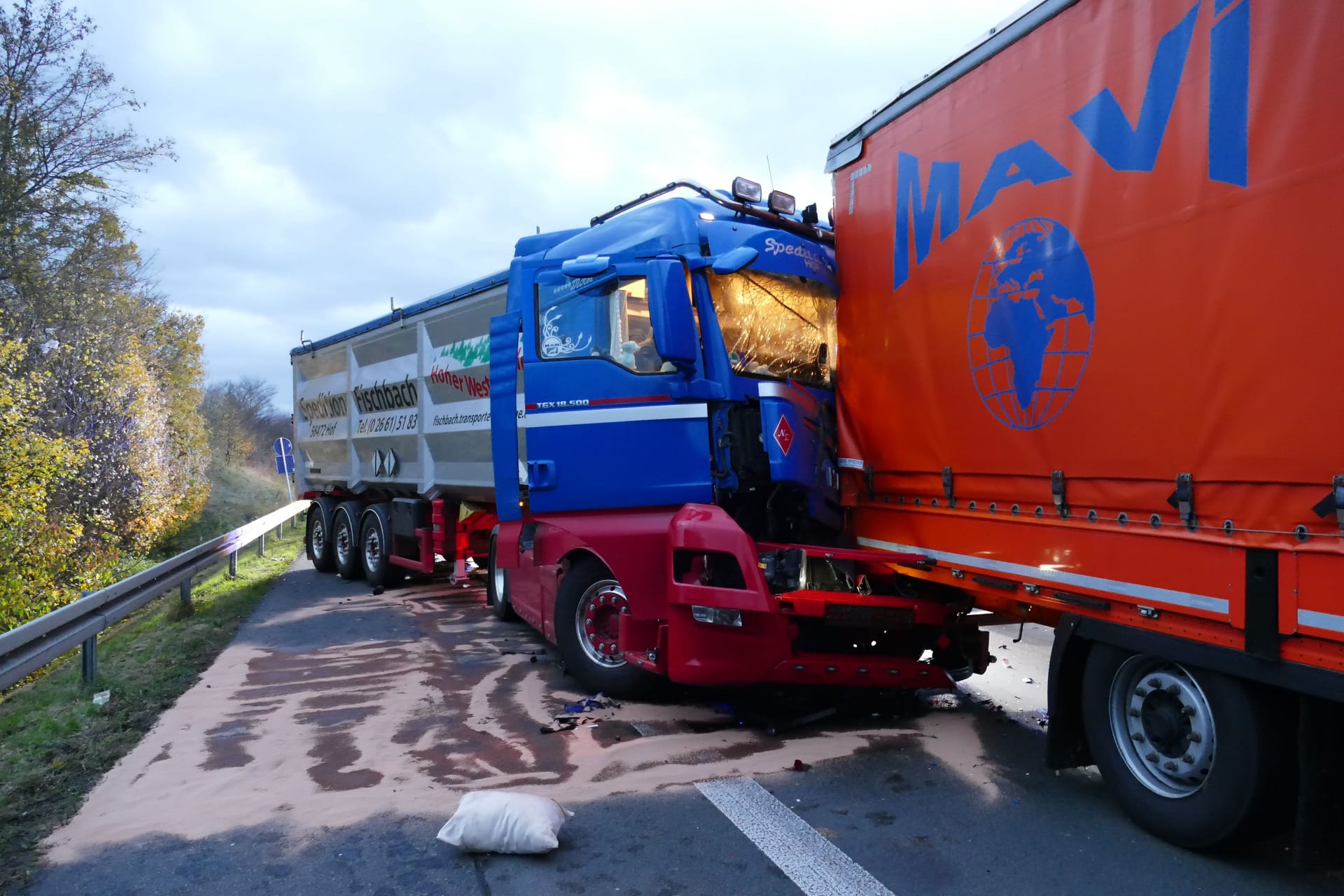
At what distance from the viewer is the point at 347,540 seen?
12773 millimetres

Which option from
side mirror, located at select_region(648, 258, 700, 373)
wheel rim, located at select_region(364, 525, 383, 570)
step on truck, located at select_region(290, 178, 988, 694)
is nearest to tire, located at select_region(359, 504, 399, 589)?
wheel rim, located at select_region(364, 525, 383, 570)

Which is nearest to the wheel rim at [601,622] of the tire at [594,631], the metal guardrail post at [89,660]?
the tire at [594,631]

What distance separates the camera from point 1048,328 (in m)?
3.76

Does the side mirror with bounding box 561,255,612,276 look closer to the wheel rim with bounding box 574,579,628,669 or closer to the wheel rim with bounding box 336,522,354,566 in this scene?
the wheel rim with bounding box 574,579,628,669

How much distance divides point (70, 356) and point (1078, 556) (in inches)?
696

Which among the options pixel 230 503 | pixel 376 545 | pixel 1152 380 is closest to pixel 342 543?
pixel 376 545

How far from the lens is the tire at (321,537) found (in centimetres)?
1357

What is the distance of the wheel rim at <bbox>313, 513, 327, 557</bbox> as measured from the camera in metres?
13.7

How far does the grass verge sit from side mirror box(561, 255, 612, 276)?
3.77m

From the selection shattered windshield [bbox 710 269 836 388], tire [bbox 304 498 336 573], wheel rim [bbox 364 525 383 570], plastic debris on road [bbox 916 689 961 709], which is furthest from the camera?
tire [bbox 304 498 336 573]

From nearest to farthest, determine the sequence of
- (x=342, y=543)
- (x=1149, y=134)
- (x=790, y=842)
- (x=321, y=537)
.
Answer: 1. (x=1149, y=134)
2. (x=790, y=842)
3. (x=342, y=543)
4. (x=321, y=537)

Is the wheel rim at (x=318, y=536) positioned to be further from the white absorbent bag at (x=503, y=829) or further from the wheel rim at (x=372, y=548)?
the white absorbent bag at (x=503, y=829)

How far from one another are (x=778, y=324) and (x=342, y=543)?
955cm

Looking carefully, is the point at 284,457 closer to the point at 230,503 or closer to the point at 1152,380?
the point at 230,503
